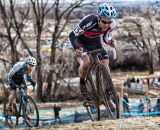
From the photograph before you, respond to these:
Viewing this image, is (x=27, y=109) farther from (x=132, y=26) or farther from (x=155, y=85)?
(x=132, y=26)

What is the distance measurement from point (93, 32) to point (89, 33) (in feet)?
0.34

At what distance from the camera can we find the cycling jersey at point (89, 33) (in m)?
8.55

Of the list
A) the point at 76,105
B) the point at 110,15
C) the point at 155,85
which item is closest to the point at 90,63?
the point at 110,15

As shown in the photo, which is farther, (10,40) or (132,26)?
(132,26)

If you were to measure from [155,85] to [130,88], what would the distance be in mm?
2190

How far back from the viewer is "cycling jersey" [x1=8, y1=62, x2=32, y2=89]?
10.8 metres

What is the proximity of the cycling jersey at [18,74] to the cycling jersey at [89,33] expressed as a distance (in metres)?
2.34

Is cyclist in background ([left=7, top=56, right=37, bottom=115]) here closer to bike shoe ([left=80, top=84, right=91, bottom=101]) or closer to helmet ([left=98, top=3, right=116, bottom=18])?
bike shoe ([left=80, top=84, right=91, bottom=101])

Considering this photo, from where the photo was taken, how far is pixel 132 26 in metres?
50.2

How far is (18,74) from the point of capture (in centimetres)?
1105

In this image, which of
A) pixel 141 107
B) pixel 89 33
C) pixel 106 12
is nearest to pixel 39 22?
pixel 141 107

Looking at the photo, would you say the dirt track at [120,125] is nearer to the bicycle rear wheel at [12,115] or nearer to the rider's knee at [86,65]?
the rider's knee at [86,65]

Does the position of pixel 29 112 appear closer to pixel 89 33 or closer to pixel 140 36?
pixel 89 33

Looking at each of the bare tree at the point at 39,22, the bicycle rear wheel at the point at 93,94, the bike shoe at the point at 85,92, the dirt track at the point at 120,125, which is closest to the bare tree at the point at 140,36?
the bare tree at the point at 39,22
